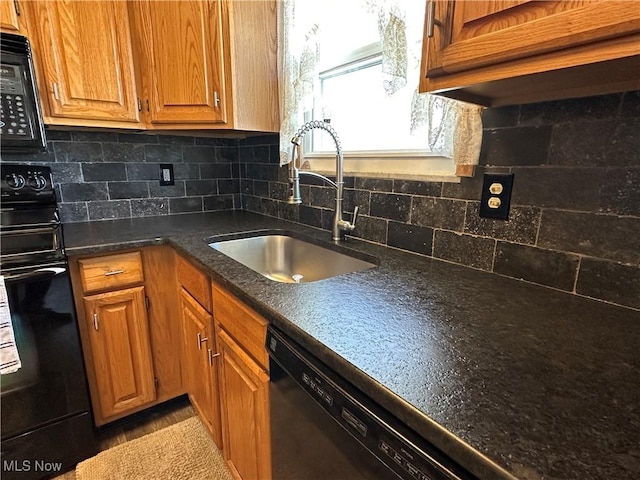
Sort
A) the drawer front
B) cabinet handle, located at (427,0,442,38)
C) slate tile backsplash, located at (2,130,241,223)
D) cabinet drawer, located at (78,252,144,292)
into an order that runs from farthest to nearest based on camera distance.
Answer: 1. slate tile backsplash, located at (2,130,241,223)
2. cabinet drawer, located at (78,252,144,292)
3. the drawer front
4. cabinet handle, located at (427,0,442,38)

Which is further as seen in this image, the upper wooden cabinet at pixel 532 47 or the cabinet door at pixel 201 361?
the cabinet door at pixel 201 361

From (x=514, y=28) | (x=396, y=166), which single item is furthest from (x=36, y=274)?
(x=514, y=28)

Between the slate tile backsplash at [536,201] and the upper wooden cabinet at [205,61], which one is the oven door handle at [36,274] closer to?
the slate tile backsplash at [536,201]

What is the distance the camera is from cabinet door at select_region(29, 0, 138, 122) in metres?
1.34

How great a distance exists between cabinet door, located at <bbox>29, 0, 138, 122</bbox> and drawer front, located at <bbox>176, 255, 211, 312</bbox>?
783 millimetres

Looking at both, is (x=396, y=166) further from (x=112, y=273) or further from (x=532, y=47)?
(x=112, y=273)

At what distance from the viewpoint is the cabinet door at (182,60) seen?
1.47 metres

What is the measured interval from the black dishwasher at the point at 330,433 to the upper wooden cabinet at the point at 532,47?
61 cm

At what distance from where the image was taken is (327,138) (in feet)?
5.34

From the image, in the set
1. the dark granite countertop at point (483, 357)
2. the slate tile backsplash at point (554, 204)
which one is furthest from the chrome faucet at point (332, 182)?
the dark granite countertop at point (483, 357)

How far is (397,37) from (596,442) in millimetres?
1040

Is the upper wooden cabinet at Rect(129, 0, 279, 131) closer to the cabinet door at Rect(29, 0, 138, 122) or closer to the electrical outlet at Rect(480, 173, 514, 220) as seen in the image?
the cabinet door at Rect(29, 0, 138, 122)

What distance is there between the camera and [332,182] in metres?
1.33

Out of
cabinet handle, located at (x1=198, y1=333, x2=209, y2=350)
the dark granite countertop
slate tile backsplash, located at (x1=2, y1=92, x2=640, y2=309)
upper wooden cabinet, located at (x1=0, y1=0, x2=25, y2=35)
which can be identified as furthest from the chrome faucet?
upper wooden cabinet, located at (x1=0, y1=0, x2=25, y2=35)
